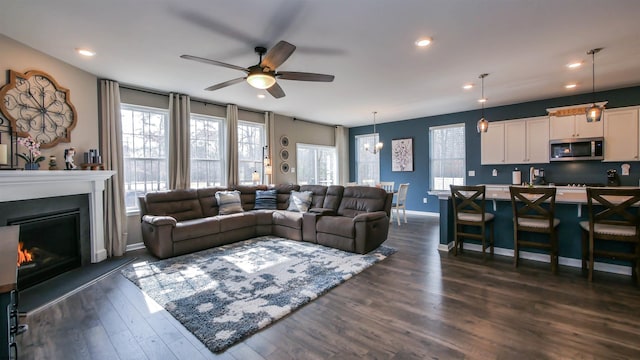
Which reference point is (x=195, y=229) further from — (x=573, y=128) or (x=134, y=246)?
(x=573, y=128)

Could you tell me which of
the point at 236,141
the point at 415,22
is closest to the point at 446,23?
the point at 415,22

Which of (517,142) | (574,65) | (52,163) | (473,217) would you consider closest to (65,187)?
(52,163)

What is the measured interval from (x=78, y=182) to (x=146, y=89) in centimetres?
197

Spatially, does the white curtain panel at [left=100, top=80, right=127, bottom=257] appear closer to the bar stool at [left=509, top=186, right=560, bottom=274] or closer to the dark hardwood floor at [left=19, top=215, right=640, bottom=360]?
the dark hardwood floor at [left=19, top=215, right=640, bottom=360]

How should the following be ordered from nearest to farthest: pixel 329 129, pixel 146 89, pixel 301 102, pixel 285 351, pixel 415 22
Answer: pixel 285 351, pixel 415 22, pixel 146 89, pixel 301 102, pixel 329 129

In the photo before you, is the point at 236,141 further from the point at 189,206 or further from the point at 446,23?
the point at 446,23

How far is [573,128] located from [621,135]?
67 cm

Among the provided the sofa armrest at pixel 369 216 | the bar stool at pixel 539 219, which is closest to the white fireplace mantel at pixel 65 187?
the sofa armrest at pixel 369 216

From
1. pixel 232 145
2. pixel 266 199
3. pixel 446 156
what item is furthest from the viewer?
pixel 446 156

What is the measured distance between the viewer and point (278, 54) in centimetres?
266

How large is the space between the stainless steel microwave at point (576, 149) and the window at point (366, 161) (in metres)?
4.24

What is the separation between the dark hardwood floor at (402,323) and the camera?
6.27ft

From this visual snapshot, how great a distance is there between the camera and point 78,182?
11.9ft

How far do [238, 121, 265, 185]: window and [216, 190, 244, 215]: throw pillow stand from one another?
1.16m
